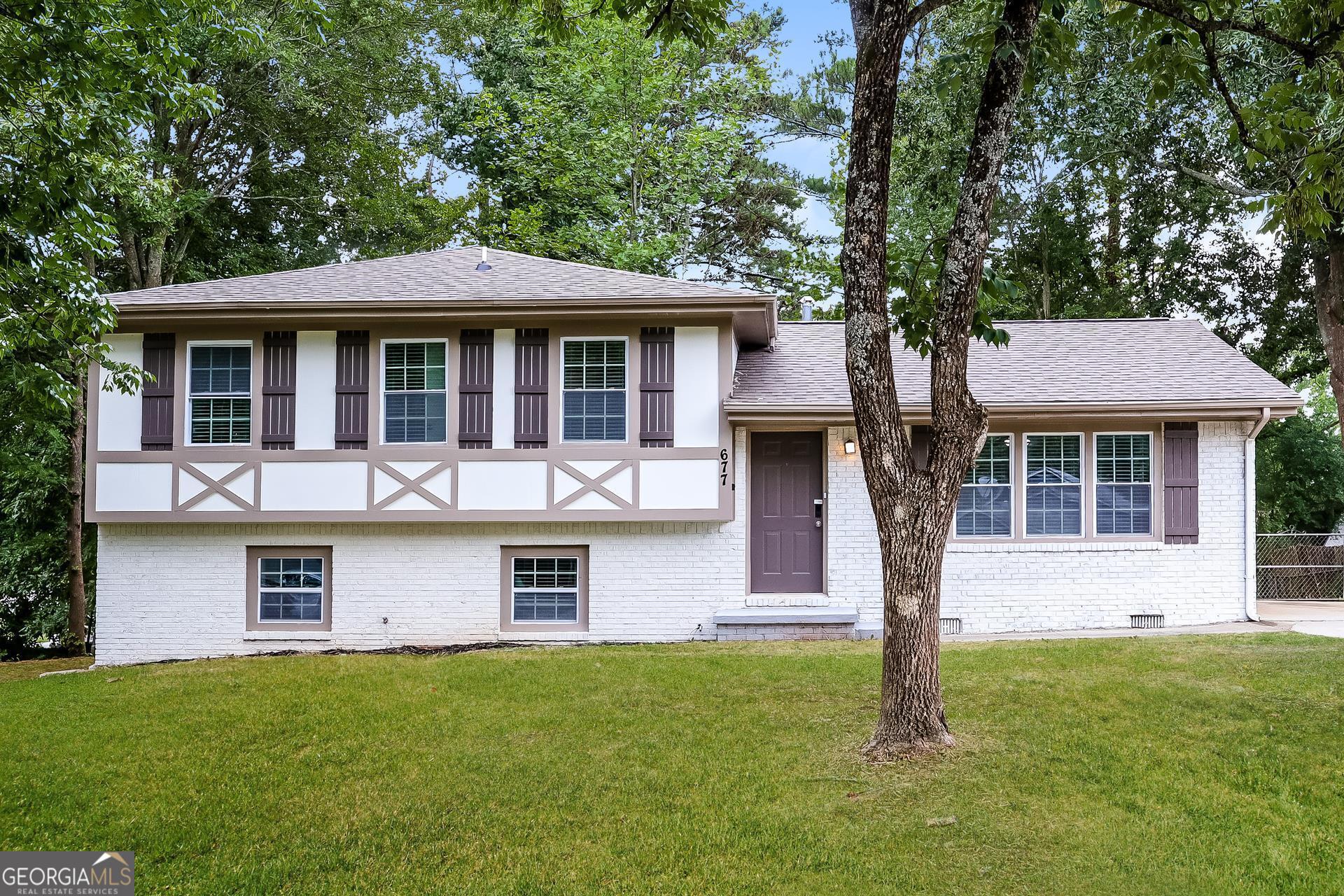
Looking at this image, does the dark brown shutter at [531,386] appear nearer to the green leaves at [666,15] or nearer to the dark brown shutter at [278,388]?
the dark brown shutter at [278,388]

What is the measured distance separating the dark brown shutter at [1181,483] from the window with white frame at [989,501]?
1845 millimetres

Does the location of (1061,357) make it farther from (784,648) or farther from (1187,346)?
(784,648)

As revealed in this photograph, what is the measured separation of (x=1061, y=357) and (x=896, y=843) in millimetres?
9269

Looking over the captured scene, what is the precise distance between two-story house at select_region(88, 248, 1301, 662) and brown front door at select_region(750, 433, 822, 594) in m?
0.03

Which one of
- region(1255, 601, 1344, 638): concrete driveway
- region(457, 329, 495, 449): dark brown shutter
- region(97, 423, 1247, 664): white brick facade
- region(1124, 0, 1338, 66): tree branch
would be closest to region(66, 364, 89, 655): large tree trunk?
region(97, 423, 1247, 664): white brick facade

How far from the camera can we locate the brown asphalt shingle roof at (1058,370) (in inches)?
414

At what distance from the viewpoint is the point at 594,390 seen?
34.1ft

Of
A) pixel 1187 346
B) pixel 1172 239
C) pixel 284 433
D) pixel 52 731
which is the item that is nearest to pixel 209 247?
pixel 284 433

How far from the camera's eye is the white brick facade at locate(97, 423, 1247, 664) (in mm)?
10477

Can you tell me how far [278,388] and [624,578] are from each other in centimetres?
468

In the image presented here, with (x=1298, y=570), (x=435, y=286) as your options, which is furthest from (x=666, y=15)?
(x=1298, y=570)

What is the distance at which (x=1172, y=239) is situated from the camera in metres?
18.2

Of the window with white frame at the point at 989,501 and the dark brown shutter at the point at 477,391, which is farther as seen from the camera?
the window with white frame at the point at 989,501

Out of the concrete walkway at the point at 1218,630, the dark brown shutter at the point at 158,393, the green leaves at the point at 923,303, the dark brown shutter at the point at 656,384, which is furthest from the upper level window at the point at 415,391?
the concrete walkway at the point at 1218,630
